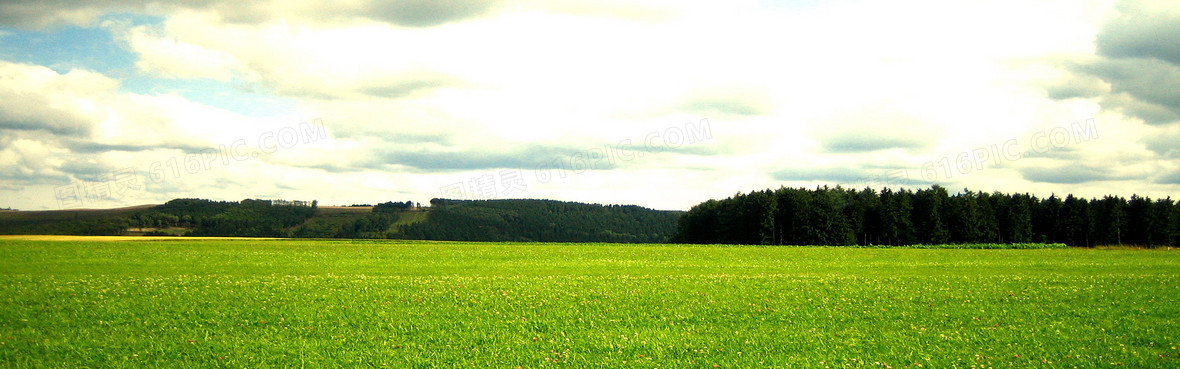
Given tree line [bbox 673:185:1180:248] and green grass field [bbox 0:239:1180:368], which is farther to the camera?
tree line [bbox 673:185:1180:248]

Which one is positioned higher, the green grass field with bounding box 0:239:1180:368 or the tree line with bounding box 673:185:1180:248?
the tree line with bounding box 673:185:1180:248

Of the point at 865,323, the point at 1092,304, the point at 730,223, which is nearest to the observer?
the point at 865,323

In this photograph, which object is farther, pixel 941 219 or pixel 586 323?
pixel 941 219

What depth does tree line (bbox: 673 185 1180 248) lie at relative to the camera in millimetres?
131250

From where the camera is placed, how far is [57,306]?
70.8ft

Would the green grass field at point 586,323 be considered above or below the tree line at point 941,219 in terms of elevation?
below

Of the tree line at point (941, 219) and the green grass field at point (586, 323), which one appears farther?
the tree line at point (941, 219)

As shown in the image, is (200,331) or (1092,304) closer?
(200,331)

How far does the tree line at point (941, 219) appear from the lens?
131 metres

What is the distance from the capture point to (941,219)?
5241 inches

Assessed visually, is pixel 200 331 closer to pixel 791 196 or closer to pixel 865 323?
pixel 865 323

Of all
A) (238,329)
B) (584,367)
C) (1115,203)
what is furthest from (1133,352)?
(1115,203)

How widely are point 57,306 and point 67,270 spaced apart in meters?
23.7

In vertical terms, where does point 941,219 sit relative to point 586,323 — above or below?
above
